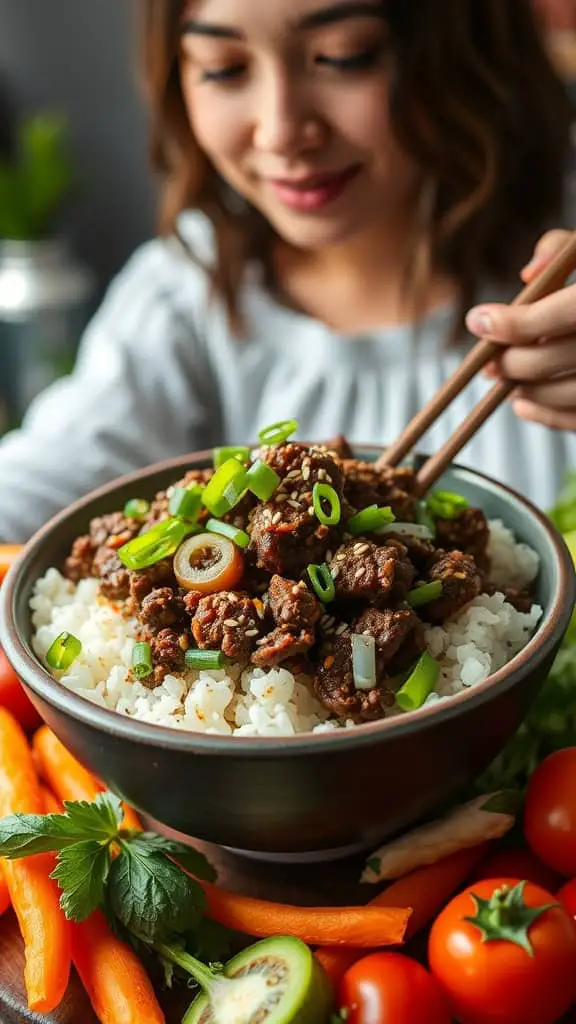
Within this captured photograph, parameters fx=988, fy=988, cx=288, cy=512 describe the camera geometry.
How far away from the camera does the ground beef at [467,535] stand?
1.56 meters

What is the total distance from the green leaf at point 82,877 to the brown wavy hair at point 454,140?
69.0 inches

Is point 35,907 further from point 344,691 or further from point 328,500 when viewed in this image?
point 328,500

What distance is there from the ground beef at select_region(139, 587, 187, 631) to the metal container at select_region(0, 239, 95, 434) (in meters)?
3.70

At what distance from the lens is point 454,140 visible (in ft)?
8.33

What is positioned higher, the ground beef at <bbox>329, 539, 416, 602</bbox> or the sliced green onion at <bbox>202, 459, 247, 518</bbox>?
the sliced green onion at <bbox>202, 459, 247, 518</bbox>

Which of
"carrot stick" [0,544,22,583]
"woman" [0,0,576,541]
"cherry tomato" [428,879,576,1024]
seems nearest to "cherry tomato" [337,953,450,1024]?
"cherry tomato" [428,879,576,1024]

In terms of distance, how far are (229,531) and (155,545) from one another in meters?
0.12

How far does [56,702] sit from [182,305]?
2023 millimetres

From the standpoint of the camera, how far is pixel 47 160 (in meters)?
4.89

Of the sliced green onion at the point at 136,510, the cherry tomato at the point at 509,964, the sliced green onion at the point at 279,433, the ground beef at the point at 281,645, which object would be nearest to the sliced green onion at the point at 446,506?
the sliced green onion at the point at 279,433

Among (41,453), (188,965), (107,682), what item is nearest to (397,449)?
(107,682)

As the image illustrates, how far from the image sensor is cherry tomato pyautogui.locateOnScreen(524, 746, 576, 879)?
1.35 meters

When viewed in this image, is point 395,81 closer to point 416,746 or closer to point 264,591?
point 264,591

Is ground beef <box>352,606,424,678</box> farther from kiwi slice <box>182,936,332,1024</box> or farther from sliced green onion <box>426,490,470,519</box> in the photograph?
kiwi slice <box>182,936,332,1024</box>
